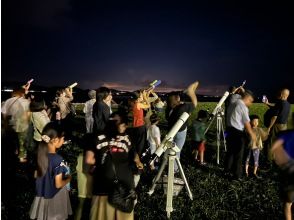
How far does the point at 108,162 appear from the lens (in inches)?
172

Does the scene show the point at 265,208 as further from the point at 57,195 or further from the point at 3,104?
the point at 3,104

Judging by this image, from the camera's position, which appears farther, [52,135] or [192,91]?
[192,91]

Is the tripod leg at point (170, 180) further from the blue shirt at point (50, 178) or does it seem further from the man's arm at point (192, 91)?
the blue shirt at point (50, 178)

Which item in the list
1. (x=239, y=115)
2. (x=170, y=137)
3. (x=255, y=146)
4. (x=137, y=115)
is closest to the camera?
(x=170, y=137)

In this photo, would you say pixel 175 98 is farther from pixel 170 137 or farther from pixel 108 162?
pixel 108 162

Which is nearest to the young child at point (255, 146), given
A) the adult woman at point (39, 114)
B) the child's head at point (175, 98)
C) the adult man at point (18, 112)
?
the child's head at point (175, 98)

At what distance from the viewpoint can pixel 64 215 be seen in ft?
16.5

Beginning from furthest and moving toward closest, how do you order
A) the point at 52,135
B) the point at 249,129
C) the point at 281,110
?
the point at 281,110, the point at 249,129, the point at 52,135

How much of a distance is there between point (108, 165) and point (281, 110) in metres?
6.75

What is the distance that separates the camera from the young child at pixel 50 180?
4.68m

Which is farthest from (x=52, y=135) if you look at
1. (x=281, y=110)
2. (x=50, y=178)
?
(x=281, y=110)

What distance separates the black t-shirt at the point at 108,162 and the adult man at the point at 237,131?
421 centimetres

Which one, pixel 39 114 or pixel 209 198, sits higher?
pixel 39 114

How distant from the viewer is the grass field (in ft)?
20.6
